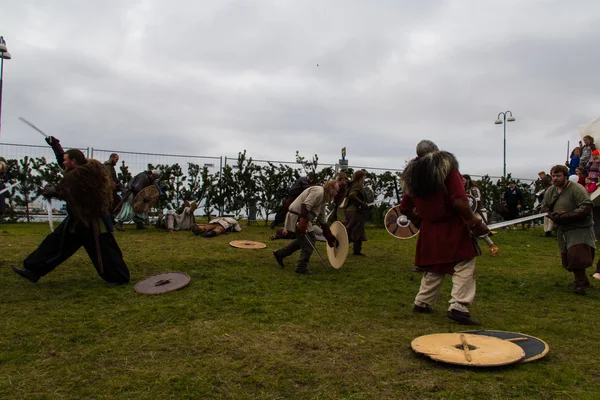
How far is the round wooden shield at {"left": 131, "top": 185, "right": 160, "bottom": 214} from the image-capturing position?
468 inches

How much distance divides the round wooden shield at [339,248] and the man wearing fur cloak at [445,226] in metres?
2.12

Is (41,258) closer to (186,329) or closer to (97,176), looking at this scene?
(97,176)

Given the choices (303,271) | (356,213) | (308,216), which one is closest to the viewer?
(308,216)

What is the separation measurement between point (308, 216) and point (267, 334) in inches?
119

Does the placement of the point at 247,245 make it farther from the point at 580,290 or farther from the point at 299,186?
the point at 580,290

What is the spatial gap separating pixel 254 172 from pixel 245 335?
1108 cm

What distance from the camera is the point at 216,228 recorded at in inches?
453

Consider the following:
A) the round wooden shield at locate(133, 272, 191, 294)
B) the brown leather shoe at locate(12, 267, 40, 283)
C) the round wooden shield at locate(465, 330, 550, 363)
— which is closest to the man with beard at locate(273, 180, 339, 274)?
the round wooden shield at locate(133, 272, 191, 294)

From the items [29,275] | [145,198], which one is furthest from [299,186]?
[29,275]

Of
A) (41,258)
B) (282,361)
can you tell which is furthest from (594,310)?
(41,258)

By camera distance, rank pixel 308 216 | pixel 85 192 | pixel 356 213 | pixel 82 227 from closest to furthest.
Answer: pixel 85 192
pixel 82 227
pixel 308 216
pixel 356 213

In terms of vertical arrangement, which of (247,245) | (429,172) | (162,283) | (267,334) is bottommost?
(267,334)

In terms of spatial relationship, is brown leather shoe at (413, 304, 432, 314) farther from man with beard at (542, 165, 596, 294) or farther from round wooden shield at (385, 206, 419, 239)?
round wooden shield at (385, 206, 419, 239)

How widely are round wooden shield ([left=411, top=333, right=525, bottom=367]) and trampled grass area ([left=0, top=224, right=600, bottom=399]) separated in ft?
0.23
